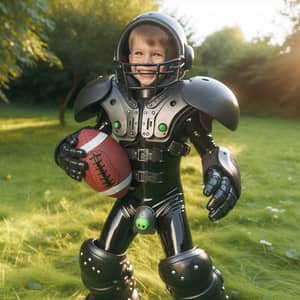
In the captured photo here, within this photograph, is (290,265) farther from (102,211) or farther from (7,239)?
(7,239)

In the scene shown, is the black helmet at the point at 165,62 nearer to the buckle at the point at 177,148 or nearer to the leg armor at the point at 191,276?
the buckle at the point at 177,148

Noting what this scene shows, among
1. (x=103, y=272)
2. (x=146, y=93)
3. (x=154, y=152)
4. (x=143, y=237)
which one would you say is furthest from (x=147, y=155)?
(x=143, y=237)

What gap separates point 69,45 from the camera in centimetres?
1125

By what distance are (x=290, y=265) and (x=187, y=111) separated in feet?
6.39

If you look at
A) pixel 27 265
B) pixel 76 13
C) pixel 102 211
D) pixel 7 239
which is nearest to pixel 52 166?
pixel 102 211

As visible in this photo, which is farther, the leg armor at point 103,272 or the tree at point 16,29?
the tree at point 16,29

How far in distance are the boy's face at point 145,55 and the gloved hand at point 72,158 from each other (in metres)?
0.52

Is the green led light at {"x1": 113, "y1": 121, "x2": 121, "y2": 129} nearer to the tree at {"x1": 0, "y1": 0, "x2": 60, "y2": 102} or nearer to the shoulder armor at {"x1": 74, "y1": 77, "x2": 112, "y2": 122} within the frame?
the shoulder armor at {"x1": 74, "y1": 77, "x2": 112, "y2": 122}

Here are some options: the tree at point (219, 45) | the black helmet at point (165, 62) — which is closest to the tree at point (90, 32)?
the black helmet at point (165, 62)

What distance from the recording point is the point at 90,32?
11.0 meters

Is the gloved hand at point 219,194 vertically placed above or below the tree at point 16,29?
below

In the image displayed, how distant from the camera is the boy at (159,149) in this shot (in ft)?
6.72

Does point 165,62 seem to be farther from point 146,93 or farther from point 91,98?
Answer: point 91,98

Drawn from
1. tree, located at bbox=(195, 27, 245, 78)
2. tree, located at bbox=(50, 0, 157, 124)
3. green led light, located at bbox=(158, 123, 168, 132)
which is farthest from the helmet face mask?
tree, located at bbox=(195, 27, 245, 78)
